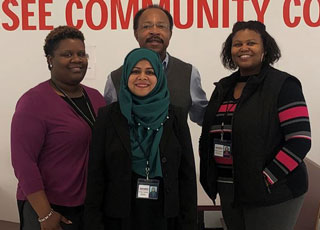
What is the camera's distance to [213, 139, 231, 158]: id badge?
61.9 inches

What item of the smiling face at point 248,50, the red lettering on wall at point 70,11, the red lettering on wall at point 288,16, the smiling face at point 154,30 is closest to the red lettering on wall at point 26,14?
the red lettering on wall at point 70,11

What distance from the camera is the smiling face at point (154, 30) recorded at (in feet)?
5.94

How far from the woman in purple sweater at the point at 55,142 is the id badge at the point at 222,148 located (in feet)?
1.96

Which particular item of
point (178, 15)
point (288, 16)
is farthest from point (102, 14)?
point (288, 16)

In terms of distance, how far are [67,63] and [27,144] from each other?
0.41m

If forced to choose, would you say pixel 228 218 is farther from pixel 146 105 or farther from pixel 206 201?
pixel 206 201

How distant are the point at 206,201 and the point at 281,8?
1.75 metres

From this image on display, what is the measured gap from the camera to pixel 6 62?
2936 mm

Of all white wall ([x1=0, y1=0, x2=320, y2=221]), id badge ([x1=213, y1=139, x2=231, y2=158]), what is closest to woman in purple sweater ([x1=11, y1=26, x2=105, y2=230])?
id badge ([x1=213, y1=139, x2=231, y2=158])

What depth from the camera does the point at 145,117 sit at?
4.39 feet

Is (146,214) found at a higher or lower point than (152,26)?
lower

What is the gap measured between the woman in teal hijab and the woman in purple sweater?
0.59ft

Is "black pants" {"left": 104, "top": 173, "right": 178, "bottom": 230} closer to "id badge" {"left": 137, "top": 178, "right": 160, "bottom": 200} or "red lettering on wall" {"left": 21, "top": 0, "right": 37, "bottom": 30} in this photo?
"id badge" {"left": 137, "top": 178, "right": 160, "bottom": 200}

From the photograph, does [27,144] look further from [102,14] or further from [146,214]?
[102,14]
